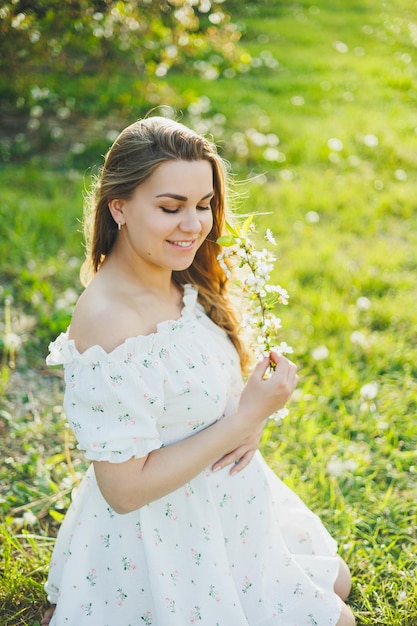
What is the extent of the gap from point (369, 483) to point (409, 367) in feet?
2.96

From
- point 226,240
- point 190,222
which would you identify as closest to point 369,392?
point 226,240

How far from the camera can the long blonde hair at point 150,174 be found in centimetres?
174

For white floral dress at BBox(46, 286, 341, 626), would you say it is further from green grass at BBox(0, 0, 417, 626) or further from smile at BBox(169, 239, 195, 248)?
green grass at BBox(0, 0, 417, 626)

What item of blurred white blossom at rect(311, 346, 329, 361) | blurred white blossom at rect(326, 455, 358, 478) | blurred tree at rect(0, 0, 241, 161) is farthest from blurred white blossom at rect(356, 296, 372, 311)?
blurred tree at rect(0, 0, 241, 161)

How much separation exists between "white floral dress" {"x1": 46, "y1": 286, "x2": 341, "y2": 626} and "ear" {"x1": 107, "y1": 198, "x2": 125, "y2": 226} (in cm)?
31

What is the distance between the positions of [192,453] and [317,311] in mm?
2220

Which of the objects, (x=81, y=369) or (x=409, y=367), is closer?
(x=81, y=369)

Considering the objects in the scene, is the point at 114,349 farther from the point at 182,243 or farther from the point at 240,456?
the point at 240,456

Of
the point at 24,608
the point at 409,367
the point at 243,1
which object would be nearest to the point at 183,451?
the point at 24,608

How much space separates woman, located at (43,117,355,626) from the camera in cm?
173

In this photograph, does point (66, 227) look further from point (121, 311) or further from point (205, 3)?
point (121, 311)

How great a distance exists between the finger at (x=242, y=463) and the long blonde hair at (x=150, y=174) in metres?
0.35

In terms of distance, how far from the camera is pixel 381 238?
479 centimetres

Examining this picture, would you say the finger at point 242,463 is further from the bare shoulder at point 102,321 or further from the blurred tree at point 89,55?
the blurred tree at point 89,55
